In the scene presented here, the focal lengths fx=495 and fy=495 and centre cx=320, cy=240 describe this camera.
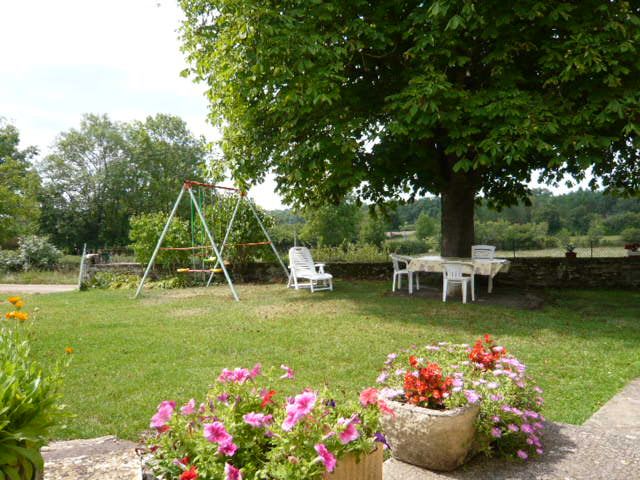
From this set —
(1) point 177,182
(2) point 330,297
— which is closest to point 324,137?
(2) point 330,297

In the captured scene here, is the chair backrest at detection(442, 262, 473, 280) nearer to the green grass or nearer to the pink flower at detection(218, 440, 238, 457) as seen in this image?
the pink flower at detection(218, 440, 238, 457)

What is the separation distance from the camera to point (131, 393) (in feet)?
13.8

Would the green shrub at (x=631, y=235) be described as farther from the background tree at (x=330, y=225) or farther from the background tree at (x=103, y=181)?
the background tree at (x=103, y=181)

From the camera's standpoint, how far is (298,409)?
1848mm

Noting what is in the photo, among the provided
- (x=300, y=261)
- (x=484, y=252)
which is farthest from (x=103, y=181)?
(x=484, y=252)

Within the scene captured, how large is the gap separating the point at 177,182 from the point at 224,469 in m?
44.6

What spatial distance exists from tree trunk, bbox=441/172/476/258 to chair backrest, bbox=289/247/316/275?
10.5ft

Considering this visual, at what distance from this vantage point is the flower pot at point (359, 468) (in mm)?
1974

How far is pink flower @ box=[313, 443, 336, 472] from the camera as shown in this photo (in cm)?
171

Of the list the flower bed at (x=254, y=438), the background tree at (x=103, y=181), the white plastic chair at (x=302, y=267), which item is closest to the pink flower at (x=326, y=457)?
the flower bed at (x=254, y=438)

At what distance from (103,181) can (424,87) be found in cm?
4023

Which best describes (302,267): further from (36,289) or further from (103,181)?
(103,181)

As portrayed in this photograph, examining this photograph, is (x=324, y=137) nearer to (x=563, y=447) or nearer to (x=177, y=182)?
(x=563, y=447)

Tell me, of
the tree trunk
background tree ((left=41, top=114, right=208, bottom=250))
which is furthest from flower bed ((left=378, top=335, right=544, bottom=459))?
background tree ((left=41, top=114, right=208, bottom=250))
